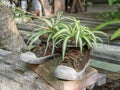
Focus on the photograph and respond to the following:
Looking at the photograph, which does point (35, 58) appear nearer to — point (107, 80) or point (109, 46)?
point (107, 80)

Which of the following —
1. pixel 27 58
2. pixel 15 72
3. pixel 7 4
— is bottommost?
pixel 15 72

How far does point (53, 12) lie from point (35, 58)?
3.46 m

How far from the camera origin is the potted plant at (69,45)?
1.29m

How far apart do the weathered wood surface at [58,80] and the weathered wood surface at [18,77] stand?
0.09ft

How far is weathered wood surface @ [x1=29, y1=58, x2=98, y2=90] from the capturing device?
4.33ft

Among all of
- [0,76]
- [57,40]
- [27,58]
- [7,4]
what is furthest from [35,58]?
[7,4]

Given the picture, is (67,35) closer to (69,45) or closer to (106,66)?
(69,45)

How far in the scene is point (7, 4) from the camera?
6.42 ft

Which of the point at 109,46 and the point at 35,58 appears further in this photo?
the point at 109,46

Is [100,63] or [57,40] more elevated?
[57,40]

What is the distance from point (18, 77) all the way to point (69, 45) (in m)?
0.33

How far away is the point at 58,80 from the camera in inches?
52.4

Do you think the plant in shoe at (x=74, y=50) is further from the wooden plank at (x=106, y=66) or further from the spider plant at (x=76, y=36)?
the wooden plank at (x=106, y=66)

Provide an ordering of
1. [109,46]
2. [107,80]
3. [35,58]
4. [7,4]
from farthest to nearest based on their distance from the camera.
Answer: [109,46] → [7,4] → [107,80] → [35,58]
